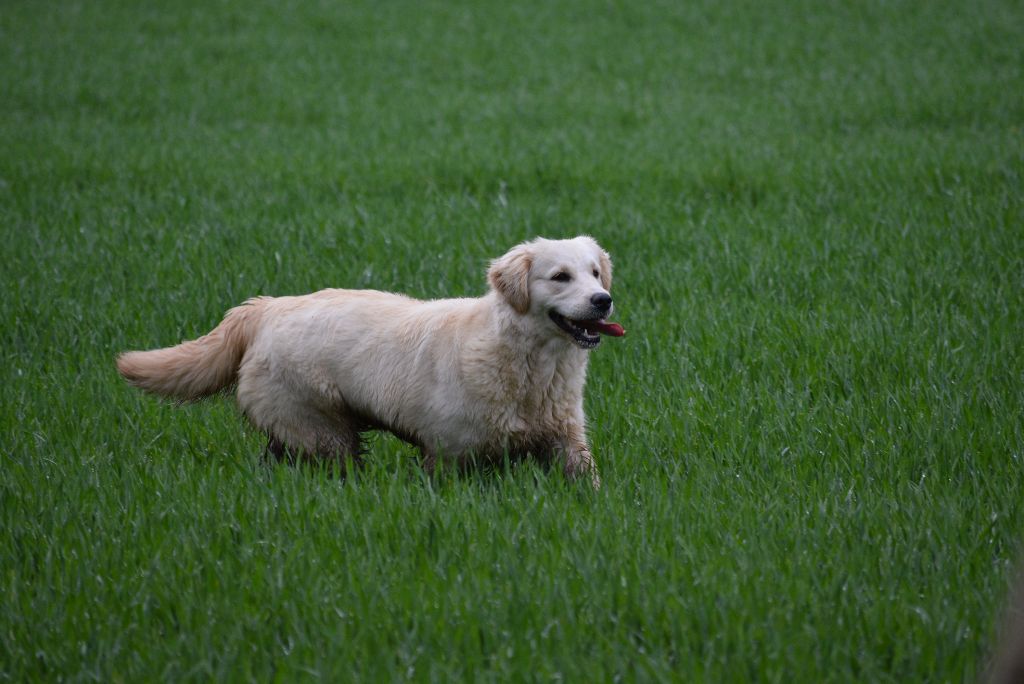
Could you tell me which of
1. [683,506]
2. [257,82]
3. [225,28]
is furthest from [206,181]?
[225,28]

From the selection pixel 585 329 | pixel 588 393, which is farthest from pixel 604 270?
pixel 588 393

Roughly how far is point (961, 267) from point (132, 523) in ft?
18.2

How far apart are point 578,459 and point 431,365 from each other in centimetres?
75

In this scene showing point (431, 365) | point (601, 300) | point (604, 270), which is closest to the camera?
point (601, 300)

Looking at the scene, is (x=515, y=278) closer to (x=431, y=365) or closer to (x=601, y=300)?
(x=601, y=300)

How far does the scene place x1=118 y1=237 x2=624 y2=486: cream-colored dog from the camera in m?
4.41

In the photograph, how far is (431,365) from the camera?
452cm

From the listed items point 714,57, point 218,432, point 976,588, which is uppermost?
point 714,57

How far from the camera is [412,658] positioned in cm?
301

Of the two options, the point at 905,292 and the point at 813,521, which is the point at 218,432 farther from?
the point at 905,292

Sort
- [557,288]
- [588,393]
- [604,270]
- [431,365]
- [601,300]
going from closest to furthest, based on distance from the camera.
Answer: [601,300] < [557,288] < [431,365] < [604,270] < [588,393]

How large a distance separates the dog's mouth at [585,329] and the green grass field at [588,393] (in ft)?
1.87

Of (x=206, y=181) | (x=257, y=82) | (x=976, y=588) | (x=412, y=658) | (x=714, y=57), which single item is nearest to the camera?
(x=412, y=658)

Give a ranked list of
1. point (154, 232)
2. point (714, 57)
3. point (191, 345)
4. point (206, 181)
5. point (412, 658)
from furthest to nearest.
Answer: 1. point (714, 57)
2. point (206, 181)
3. point (154, 232)
4. point (191, 345)
5. point (412, 658)
